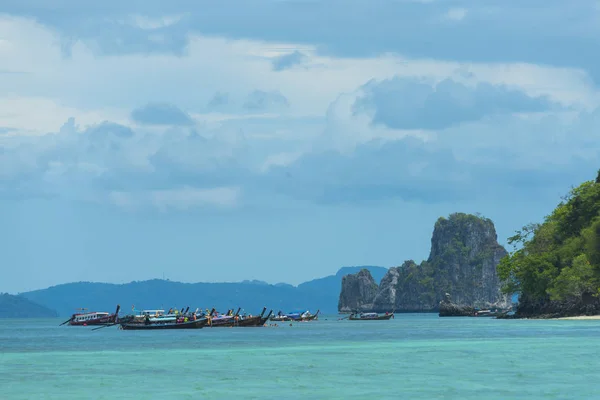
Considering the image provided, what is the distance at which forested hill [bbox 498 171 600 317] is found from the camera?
501 feet

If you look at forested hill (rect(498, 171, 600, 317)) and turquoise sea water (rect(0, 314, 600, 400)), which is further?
forested hill (rect(498, 171, 600, 317))

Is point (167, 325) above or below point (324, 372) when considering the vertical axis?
above

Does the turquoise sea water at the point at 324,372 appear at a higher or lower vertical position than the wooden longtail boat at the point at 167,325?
lower

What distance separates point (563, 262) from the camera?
166750mm

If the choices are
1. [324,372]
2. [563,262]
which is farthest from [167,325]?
[324,372]

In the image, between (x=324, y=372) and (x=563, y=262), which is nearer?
(x=324, y=372)

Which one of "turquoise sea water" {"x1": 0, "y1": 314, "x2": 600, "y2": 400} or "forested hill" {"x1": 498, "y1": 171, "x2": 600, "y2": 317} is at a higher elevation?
"forested hill" {"x1": 498, "y1": 171, "x2": 600, "y2": 317}

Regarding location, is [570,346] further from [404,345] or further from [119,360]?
[119,360]

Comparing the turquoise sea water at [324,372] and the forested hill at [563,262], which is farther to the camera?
the forested hill at [563,262]

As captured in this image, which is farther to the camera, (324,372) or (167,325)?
(167,325)

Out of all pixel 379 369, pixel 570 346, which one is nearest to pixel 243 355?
pixel 379 369

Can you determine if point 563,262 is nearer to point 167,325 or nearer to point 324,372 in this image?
point 167,325

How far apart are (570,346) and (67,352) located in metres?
48.9

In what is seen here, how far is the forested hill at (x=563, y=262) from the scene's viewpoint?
152625 millimetres
